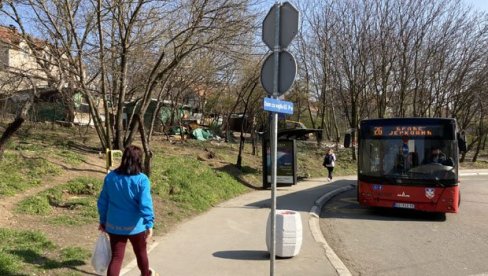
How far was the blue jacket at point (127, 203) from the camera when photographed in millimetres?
5543

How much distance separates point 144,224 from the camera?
570cm

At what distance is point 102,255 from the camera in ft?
19.2

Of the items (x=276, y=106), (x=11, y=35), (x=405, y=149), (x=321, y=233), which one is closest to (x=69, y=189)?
(x=11, y=35)

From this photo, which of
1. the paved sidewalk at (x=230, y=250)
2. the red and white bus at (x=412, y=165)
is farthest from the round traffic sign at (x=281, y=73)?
the red and white bus at (x=412, y=165)

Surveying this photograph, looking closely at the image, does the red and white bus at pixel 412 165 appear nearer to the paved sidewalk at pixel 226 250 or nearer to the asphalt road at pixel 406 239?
the asphalt road at pixel 406 239

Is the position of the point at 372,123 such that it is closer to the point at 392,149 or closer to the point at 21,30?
the point at 392,149

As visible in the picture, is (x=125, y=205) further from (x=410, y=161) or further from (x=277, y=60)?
(x=410, y=161)

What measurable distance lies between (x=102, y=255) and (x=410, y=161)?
33.0ft

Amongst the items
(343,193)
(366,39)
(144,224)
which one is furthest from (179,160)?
(366,39)

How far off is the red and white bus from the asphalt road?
0.53 m

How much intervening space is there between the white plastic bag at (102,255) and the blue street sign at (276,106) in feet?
7.82

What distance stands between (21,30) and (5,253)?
9214 mm

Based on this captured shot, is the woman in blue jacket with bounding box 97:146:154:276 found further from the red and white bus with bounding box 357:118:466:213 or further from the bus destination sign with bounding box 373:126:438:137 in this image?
the bus destination sign with bounding box 373:126:438:137

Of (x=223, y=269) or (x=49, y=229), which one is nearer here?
(x=223, y=269)
